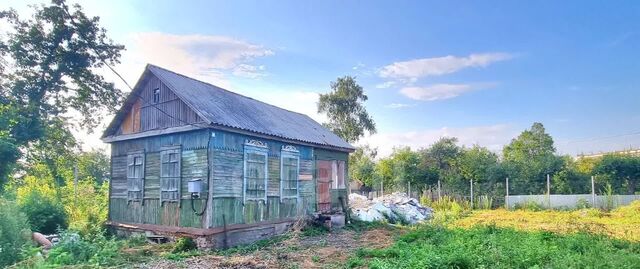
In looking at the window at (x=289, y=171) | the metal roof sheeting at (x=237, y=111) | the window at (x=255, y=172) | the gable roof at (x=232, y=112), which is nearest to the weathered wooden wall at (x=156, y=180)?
the gable roof at (x=232, y=112)

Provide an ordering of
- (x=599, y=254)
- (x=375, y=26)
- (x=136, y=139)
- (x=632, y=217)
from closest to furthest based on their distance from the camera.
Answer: (x=599, y=254) → (x=136, y=139) → (x=375, y=26) → (x=632, y=217)

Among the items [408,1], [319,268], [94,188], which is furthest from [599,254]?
[94,188]

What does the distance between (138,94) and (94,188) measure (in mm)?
5866

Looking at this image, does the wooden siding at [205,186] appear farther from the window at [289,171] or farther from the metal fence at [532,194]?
the metal fence at [532,194]

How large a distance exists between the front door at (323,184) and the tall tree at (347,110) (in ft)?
47.3

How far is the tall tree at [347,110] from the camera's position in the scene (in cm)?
2947

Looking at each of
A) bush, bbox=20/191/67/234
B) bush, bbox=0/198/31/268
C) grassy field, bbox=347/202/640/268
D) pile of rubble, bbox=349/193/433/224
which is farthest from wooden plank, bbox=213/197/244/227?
pile of rubble, bbox=349/193/433/224

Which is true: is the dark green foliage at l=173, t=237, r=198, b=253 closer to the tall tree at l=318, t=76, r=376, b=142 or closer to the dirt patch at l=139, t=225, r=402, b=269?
the dirt patch at l=139, t=225, r=402, b=269

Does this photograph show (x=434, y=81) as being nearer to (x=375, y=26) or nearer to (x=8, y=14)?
(x=375, y=26)

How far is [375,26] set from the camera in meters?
14.7

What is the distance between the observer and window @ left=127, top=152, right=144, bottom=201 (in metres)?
11.3

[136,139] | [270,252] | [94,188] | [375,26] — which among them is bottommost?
[270,252]

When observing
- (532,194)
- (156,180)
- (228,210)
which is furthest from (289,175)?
(532,194)

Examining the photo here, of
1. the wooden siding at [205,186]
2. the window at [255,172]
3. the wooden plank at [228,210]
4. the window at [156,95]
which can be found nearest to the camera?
the wooden plank at [228,210]
